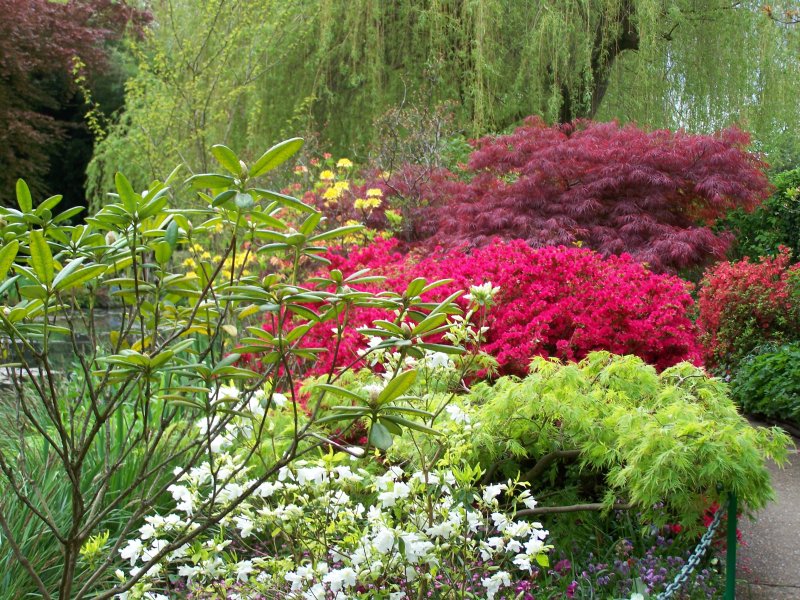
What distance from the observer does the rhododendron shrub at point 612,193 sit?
666cm

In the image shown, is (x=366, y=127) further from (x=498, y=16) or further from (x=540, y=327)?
(x=540, y=327)

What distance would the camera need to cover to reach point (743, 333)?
7117mm

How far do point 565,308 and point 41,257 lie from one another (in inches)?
114

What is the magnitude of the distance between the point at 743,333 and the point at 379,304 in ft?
20.5

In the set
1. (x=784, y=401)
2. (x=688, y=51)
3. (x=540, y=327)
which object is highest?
(x=688, y=51)

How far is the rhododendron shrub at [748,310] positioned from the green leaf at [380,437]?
5973 millimetres

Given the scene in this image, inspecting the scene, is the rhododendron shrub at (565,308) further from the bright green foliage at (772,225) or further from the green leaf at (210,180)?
the bright green foliage at (772,225)

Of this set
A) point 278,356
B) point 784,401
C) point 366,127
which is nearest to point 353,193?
point 366,127

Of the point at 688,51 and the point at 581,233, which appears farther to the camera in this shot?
the point at 688,51

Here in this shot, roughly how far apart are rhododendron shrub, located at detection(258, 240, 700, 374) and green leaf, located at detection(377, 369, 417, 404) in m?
2.32

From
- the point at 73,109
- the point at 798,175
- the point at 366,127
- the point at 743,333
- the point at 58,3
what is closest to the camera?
the point at 743,333

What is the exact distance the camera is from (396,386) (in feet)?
4.73

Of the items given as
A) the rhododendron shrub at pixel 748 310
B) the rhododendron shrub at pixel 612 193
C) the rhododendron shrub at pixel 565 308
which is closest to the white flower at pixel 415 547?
the rhododendron shrub at pixel 565 308

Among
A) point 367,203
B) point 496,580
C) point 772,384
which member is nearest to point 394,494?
point 496,580
